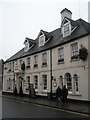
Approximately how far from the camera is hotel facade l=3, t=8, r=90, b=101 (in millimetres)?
17656

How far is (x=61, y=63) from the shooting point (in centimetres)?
2069

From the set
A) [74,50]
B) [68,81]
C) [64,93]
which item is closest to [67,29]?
[74,50]

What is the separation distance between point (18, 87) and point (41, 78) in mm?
7657

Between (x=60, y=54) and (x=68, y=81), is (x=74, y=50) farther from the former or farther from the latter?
(x=68, y=81)

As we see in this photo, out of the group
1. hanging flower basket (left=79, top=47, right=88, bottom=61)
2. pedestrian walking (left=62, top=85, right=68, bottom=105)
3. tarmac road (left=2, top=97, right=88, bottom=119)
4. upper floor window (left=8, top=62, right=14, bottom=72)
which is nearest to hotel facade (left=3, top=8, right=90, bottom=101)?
hanging flower basket (left=79, top=47, right=88, bottom=61)

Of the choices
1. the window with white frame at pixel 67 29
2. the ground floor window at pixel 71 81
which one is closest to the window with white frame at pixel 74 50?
the ground floor window at pixel 71 81

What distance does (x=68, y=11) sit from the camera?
26750 mm

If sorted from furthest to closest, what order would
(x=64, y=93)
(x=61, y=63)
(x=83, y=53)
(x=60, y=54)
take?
(x=60, y=54), (x=61, y=63), (x=83, y=53), (x=64, y=93)

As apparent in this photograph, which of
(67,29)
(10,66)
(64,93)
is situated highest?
(67,29)

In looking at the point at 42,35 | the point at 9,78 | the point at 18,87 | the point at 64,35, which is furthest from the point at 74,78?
the point at 9,78

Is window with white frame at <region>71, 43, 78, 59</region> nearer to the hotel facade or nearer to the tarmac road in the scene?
the hotel facade

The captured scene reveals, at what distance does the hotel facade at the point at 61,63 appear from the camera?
1766 centimetres

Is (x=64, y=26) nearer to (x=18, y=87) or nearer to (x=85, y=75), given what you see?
(x=85, y=75)

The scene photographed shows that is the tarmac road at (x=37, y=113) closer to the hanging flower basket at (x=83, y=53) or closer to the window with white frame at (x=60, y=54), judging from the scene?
the hanging flower basket at (x=83, y=53)
